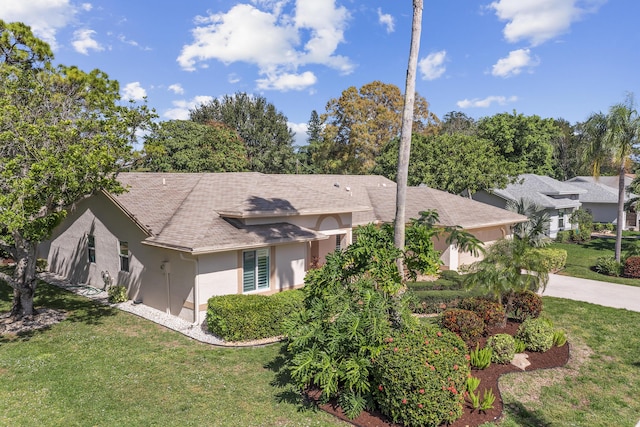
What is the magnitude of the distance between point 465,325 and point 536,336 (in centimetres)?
207

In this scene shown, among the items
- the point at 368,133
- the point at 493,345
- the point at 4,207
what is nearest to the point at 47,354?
the point at 4,207

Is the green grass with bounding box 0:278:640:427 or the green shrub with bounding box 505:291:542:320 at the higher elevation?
the green shrub with bounding box 505:291:542:320

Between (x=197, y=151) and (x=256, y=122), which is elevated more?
(x=256, y=122)

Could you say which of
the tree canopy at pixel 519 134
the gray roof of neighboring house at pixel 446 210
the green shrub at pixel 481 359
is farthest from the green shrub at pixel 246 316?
the tree canopy at pixel 519 134

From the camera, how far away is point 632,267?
20969 millimetres

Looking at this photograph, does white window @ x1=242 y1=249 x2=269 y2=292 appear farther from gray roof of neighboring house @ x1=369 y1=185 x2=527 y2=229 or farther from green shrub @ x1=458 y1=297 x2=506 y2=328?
gray roof of neighboring house @ x1=369 y1=185 x2=527 y2=229

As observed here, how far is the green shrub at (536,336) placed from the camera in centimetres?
1099

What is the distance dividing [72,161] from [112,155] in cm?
142

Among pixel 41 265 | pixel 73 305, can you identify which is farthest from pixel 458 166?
pixel 41 265

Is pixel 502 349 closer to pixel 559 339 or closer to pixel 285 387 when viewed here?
pixel 559 339

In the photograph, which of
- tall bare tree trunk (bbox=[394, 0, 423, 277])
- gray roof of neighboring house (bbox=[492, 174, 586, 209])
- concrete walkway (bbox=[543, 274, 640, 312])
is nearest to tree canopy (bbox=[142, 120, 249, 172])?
gray roof of neighboring house (bbox=[492, 174, 586, 209])

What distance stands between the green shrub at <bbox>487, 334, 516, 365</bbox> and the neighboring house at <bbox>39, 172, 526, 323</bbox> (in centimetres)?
794

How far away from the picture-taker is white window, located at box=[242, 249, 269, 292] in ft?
48.9

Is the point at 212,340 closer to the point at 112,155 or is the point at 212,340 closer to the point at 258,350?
the point at 258,350
